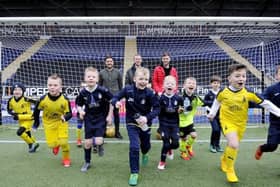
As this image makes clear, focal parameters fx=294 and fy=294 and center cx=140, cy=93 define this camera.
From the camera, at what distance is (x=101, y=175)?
3.68 metres

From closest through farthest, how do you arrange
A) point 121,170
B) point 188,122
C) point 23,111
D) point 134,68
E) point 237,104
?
point 237,104 → point 121,170 → point 188,122 → point 23,111 → point 134,68

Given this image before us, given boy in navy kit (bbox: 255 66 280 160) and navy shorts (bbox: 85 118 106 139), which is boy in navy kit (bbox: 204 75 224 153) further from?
navy shorts (bbox: 85 118 106 139)

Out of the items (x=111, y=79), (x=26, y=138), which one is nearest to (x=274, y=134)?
(x=111, y=79)

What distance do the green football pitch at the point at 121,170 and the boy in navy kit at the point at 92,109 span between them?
0.39 meters

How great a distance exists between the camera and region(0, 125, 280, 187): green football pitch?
11.2ft

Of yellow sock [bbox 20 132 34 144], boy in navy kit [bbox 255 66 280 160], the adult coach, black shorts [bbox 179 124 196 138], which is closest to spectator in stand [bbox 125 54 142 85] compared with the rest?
the adult coach

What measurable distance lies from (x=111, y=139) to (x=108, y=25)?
107 inches

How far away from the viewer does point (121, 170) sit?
3914 mm

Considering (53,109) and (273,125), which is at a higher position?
(53,109)

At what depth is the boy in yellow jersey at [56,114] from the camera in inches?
165

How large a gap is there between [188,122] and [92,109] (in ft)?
5.09

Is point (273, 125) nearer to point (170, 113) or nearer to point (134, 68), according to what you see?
point (170, 113)

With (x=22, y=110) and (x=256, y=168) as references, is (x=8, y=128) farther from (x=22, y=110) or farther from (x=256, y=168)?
(x=256, y=168)

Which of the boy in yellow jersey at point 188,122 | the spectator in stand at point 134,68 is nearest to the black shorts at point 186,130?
the boy in yellow jersey at point 188,122
